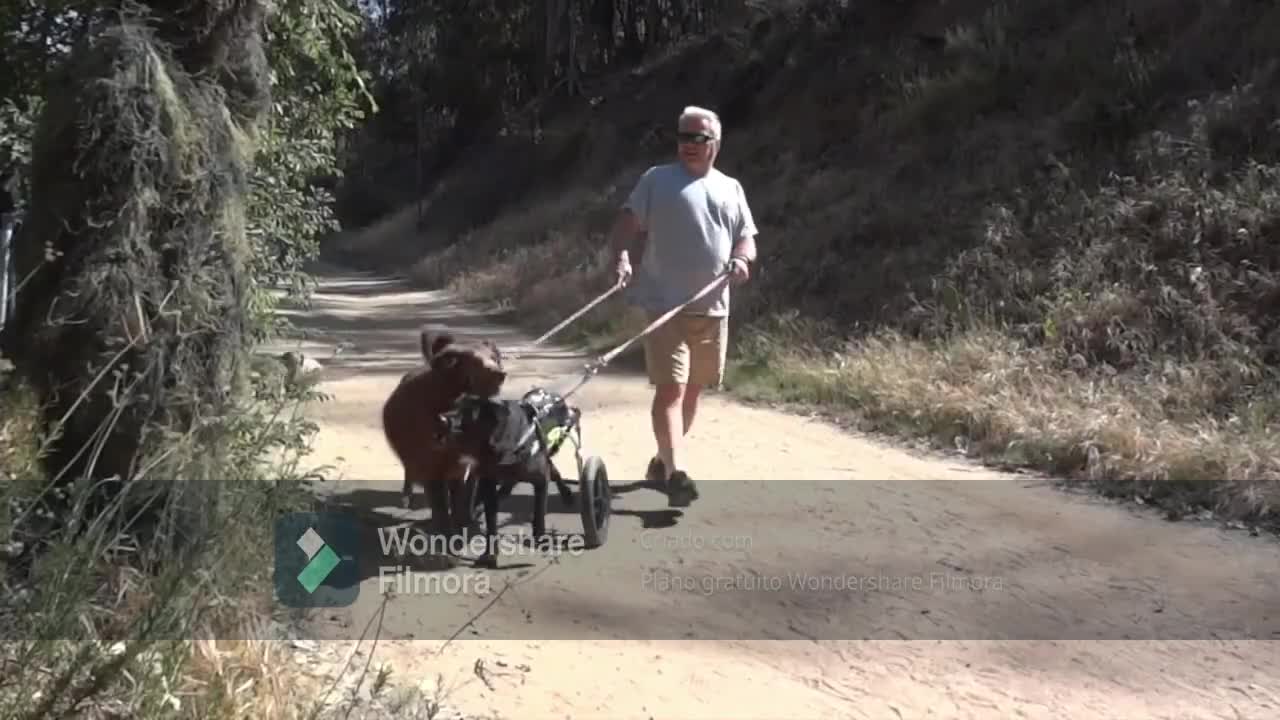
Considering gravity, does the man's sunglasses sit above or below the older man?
above

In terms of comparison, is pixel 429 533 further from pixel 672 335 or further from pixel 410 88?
pixel 410 88

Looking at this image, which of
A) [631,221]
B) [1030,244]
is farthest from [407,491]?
[1030,244]

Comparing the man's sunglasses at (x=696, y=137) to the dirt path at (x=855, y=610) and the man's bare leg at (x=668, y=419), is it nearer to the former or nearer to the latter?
the man's bare leg at (x=668, y=419)

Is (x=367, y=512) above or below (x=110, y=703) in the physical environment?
below

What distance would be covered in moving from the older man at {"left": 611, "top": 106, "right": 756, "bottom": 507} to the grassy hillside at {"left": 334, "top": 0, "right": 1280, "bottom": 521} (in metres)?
2.40

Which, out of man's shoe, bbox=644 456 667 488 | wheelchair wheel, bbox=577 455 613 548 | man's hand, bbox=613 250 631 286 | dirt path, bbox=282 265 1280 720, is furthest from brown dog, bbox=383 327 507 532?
man's shoe, bbox=644 456 667 488

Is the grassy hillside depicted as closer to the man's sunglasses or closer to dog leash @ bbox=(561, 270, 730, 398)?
dog leash @ bbox=(561, 270, 730, 398)

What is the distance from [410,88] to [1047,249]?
3849 cm

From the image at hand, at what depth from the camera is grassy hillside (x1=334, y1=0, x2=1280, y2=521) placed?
759 cm

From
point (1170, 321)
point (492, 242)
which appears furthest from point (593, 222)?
point (1170, 321)

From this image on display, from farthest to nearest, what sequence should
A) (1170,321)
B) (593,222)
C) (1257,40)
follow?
1. (593,222)
2. (1257,40)
3. (1170,321)

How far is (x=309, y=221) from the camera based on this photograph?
6.39 metres

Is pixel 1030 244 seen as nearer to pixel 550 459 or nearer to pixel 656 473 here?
pixel 656 473

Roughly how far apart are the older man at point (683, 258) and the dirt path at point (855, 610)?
1.84ft
